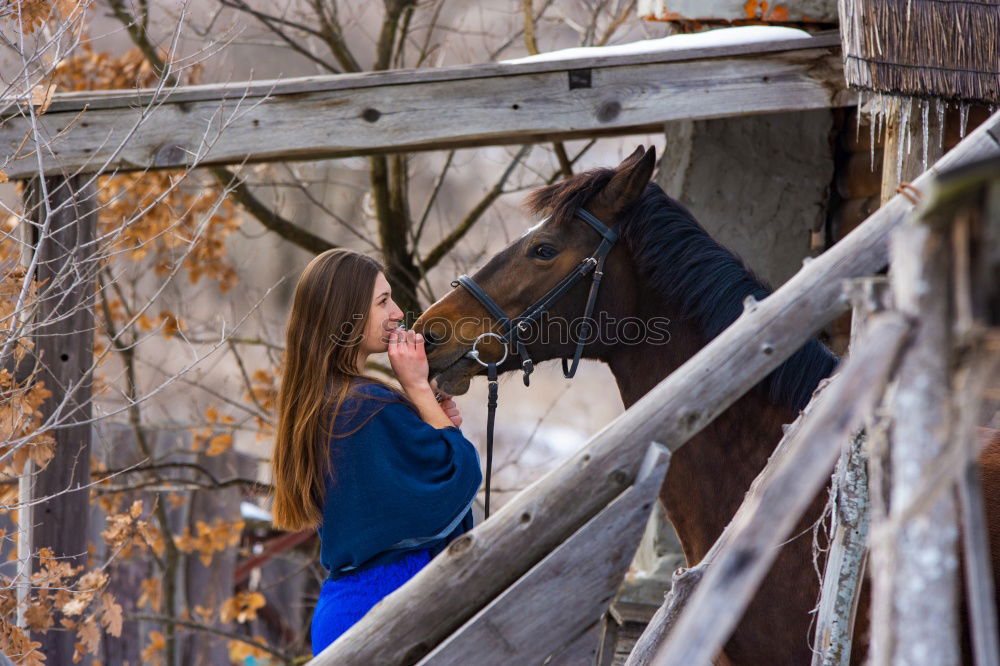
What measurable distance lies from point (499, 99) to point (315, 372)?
180cm

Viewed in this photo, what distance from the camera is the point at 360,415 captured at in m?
2.55

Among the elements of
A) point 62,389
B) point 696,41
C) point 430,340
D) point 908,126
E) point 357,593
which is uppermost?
point 696,41

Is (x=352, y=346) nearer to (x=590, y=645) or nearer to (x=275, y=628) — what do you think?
(x=590, y=645)

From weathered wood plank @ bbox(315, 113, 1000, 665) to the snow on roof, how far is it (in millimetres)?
2324

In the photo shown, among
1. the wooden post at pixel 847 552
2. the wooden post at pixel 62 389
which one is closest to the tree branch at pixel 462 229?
the wooden post at pixel 62 389

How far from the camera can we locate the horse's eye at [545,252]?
323 cm

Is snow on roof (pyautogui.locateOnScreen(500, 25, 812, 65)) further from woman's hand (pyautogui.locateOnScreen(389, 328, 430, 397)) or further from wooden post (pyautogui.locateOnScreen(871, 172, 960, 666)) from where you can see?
wooden post (pyautogui.locateOnScreen(871, 172, 960, 666))

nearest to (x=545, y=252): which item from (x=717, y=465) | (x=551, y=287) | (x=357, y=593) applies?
(x=551, y=287)

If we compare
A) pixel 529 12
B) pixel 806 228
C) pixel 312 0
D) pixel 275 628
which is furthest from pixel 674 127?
pixel 275 628

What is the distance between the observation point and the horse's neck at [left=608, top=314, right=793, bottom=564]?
9.78 feet

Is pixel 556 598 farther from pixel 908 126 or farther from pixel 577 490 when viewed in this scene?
pixel 908 126

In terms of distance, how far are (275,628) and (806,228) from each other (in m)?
5.19

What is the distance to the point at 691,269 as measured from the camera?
10.2 ft

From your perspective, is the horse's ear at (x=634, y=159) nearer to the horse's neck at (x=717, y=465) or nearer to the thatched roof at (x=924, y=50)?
the horse's neck at (x=717, y=465)
